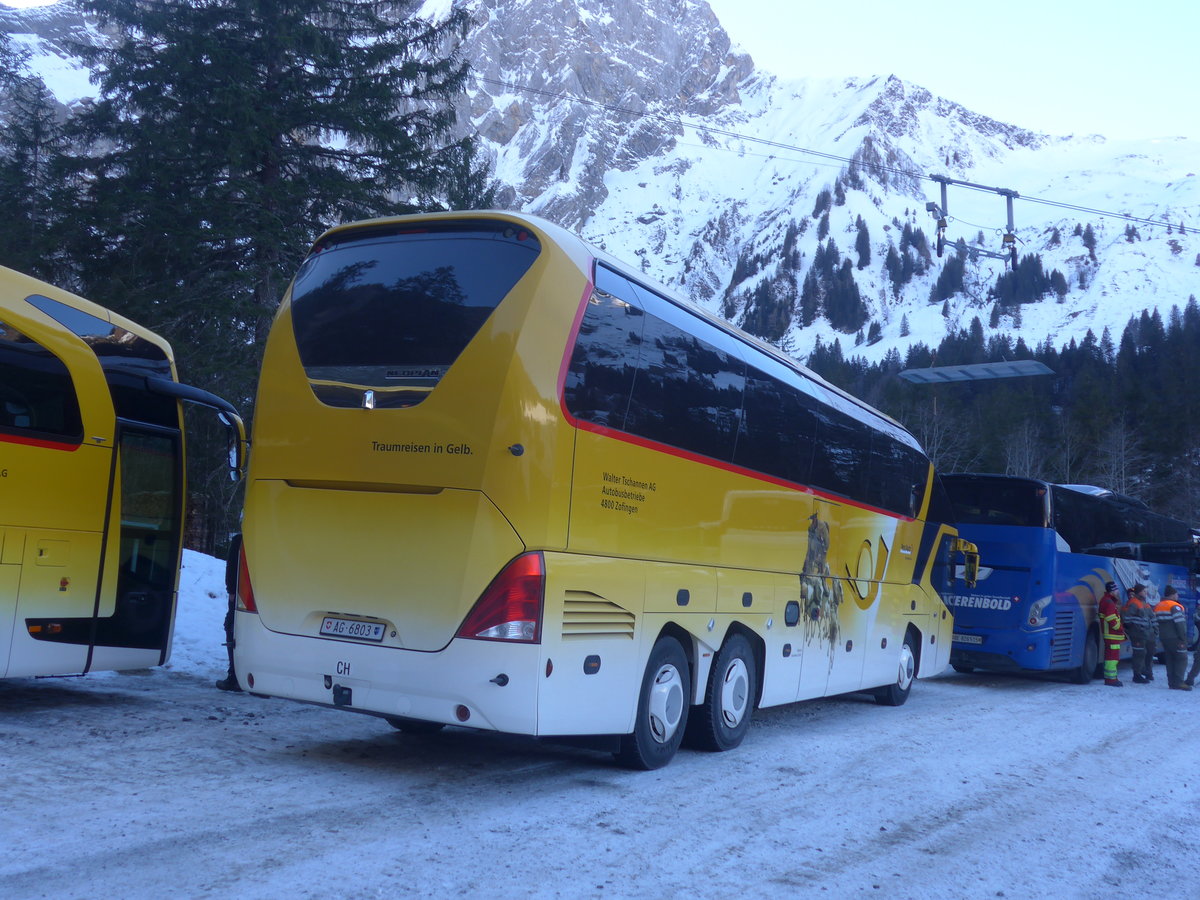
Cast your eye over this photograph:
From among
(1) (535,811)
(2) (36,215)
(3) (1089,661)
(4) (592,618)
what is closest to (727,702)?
(4) (592,618)

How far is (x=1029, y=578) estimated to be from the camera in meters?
14.9

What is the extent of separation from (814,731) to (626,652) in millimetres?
3834

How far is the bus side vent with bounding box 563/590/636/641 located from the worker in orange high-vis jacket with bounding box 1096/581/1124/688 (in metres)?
12.3

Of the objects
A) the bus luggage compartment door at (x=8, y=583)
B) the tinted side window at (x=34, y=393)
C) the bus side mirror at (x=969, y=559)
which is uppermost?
the tinted side window at (x=34, y=393)

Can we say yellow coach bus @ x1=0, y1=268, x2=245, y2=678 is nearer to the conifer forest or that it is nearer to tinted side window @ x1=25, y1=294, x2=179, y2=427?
tinted side window @ x1=25, y1=294, x2=179, y2=427

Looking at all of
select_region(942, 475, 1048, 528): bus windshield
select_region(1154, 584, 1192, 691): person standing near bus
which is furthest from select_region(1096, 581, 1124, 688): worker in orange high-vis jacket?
select_region(942, 475, 1048, 528): bus windshield

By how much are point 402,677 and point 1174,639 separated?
45.4 ft

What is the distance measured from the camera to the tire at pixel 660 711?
23.1ft

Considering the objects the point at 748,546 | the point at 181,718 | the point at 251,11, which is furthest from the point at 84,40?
the point at 748,546

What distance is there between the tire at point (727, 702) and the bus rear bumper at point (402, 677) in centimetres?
241

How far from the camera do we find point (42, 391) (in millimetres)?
7961

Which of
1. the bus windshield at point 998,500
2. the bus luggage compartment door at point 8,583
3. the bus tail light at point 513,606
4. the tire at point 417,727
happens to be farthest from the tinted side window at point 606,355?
the bus windshield at point 998,500

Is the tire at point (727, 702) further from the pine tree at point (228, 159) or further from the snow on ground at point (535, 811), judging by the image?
the pine tree at point (228, 159)

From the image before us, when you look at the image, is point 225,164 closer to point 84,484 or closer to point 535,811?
point 84,484
